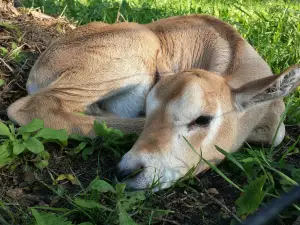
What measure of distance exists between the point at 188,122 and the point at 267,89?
695mm

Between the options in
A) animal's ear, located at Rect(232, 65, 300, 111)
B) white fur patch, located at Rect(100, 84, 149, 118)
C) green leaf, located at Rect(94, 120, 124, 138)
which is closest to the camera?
animal's ear, located at Rect(232, 65, 300, 111)

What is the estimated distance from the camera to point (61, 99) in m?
4.09

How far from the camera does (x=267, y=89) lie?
136 inches

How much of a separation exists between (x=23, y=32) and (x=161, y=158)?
290cm

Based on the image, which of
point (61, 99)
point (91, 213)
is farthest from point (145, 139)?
point (61, 99)

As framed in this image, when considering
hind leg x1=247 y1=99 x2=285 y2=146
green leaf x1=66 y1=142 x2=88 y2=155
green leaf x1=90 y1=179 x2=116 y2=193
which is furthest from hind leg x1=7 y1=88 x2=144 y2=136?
green leaf x1=90 y1=179 x2=116 y2=193

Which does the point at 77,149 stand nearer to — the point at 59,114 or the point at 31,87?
the point at 59,114

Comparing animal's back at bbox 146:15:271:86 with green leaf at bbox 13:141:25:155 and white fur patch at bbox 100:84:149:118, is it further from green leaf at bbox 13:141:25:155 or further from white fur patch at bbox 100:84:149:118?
green leaf at bbox 13:141:25:155

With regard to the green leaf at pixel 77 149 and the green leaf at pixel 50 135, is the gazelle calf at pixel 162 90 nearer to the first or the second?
the green leaf at pixel 77 149

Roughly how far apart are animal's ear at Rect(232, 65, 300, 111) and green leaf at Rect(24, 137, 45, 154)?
155 cm

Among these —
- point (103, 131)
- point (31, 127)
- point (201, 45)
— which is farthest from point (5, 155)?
point (201, 45)

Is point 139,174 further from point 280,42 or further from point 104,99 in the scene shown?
point 280,42

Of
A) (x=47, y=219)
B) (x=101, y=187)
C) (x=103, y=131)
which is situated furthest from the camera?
(x=103, y=131)

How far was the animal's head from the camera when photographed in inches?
119
